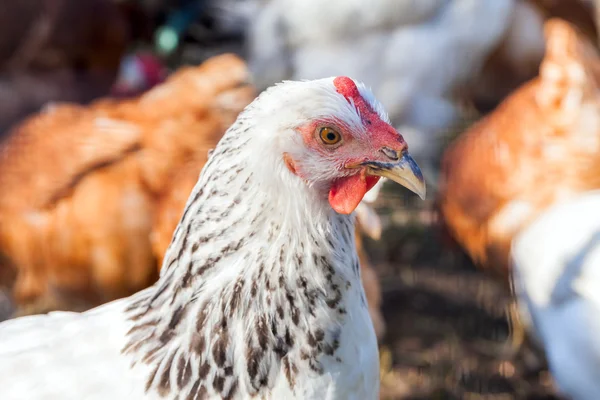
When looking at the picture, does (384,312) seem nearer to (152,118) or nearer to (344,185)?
(152,118)

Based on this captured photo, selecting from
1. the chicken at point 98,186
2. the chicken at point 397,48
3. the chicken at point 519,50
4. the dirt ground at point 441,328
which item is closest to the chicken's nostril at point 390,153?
the chicken at point 98,186

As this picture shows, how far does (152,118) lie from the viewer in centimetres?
241

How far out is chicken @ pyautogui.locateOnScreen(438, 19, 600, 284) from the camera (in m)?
2.29

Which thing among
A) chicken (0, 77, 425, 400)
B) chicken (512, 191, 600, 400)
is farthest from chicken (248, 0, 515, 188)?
chicken (0, 77, 425, 400)

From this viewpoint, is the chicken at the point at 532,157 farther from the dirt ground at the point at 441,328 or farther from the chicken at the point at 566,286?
the dirt ground at the point at 441,328

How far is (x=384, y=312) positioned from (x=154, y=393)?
74.4 inches

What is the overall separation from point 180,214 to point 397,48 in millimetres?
1704

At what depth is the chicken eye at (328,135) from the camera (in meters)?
1.12

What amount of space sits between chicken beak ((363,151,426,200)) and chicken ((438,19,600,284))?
1.28 metres

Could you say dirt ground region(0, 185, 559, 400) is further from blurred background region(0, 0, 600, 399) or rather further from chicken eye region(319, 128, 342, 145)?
chicken eye region(319, 128, 342, 145)

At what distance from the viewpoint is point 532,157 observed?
Answer: 2.36 metres

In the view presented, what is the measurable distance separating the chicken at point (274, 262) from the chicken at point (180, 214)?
87cm

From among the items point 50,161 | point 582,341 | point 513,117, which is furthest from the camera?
point 513,117

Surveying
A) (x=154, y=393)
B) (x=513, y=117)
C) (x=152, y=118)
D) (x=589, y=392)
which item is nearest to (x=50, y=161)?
(x=152, y=118)
